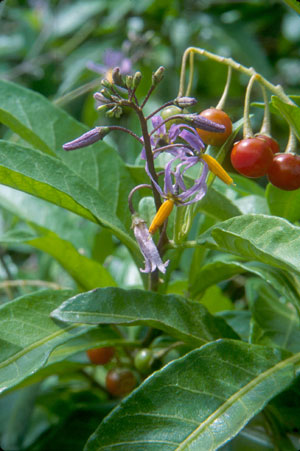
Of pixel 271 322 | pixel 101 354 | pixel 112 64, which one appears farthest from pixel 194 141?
pixel 112 64

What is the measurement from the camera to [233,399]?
2.37 ft

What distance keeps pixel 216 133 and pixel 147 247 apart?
8.5 inches

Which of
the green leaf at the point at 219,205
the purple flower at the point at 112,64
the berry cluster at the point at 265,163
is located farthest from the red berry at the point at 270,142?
the purple flower at the point at 112,64

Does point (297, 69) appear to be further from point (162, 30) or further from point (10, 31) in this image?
point (10, 31)

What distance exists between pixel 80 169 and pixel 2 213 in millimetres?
840

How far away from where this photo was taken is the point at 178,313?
823 mm

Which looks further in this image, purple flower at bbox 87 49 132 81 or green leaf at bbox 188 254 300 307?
purple flower at bbox 87 49 132 81

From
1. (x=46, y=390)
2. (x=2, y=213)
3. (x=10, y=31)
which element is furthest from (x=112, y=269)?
(x=10, y=31)

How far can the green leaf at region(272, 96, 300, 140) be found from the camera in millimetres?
783

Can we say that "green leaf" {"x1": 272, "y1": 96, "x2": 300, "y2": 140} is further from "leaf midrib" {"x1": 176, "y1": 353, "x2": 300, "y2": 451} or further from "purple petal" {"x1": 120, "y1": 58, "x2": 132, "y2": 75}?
"purple petal" {"x1": 120, "y1": 58, "x2": 132, "y2": 75}

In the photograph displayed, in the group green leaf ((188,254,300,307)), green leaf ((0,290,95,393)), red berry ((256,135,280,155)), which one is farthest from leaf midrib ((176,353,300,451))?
red berry ((256,135,280,155))

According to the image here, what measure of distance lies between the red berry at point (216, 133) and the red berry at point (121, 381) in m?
0.50

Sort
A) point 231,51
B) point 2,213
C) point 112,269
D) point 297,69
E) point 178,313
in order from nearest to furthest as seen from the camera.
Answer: point 178,313 → point 112,269 → point 2,213 → point 231,51 → point 297,69

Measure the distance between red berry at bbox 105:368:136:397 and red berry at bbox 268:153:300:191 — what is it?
0.49m
